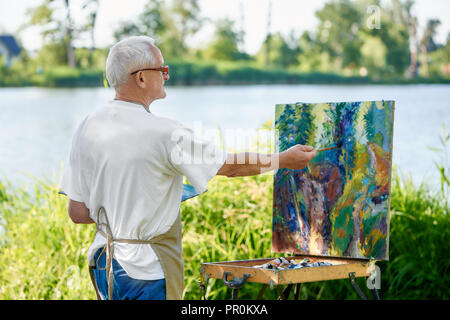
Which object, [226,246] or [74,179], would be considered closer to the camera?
[74,179]

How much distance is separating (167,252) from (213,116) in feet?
23.4

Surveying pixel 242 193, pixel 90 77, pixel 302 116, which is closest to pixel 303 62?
pixel 90 77

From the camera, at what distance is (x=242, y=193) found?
3.70 metres

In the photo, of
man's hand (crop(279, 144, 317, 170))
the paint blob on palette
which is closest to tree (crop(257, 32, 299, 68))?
the paint blob on palette

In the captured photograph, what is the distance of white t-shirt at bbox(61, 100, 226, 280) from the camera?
1.66 metres

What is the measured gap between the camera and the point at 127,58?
68.2 inches

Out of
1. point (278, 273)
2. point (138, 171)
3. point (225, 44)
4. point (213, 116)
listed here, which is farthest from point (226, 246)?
point (225, 44)

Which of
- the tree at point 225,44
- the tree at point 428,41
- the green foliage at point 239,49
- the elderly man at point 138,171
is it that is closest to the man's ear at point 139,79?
the elderly man at point 138,171

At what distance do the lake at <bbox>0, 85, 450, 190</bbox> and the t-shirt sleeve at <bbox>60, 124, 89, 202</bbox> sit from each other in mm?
1013

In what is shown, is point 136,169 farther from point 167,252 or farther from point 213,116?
point 213,116

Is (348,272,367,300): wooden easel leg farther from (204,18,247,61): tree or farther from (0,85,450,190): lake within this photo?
(204,18,247,61): tree

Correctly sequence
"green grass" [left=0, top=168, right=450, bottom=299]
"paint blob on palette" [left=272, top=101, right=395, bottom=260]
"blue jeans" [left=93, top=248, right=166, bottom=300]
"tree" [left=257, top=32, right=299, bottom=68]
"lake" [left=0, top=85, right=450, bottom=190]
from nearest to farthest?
1. "blue jeans" [left=93, top=248, right=166, bottom=300]
2. "paint blob on palette" [left=272, top=101, right=395, bottom=260]
3. "green grass" [left=0, top=168, right=450, bottom=299]
4. "lake" [left=0, top=85, right=450, bottom=190]
5. "tree" [left=257, top=32, right=299, bottom=68]
